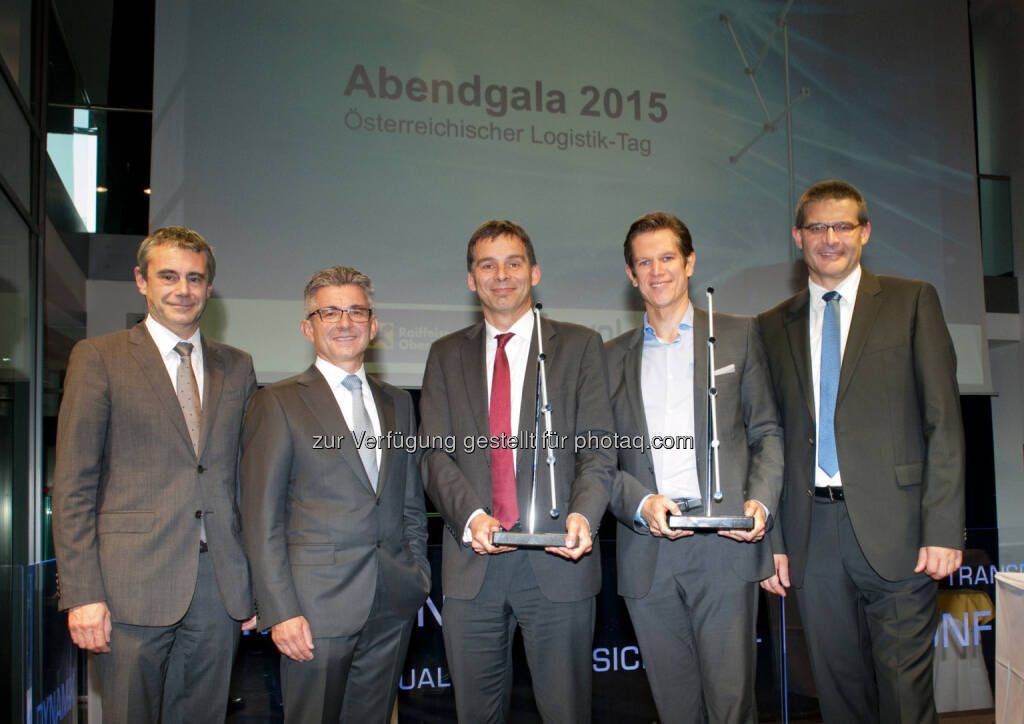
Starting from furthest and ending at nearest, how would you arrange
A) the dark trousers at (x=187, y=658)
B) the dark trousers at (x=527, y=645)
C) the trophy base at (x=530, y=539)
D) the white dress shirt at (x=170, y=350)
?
the white dress shirt at (x=170, y=350) < the dark trousers at (x=527, y=645) < the dark trousers at (x=187, y=658) < the trophy base at (x=530, y=539)

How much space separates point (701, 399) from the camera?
2.41 m

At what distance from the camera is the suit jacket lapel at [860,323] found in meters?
2.52

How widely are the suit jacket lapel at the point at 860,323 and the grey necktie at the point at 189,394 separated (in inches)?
78.7

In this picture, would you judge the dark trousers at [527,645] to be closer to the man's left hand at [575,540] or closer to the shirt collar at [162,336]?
the man's left hand at [575,540]

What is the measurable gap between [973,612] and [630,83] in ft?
12.2

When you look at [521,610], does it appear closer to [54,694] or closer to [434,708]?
[434,708]

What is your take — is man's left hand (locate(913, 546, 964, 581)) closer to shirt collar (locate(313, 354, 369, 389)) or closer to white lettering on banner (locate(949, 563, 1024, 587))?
white lettering on banner (locate(949, 563, 1024, 587))

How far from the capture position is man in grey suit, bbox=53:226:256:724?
212cm

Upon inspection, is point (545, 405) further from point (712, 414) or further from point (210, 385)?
point (210, 385)

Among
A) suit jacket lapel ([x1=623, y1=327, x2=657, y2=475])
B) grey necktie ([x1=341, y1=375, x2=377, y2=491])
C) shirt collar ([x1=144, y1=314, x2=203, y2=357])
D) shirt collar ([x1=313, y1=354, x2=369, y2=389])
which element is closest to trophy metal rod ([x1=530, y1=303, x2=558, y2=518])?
suit jacket lapel ([x1=623, y1=327, x2=657, y2=475])

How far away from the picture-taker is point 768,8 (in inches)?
219

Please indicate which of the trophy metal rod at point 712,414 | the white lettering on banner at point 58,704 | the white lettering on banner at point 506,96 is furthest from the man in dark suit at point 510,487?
the white lettering on banner at point 506,96

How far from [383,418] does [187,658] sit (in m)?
0.89

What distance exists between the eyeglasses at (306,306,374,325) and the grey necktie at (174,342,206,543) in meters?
0.38
